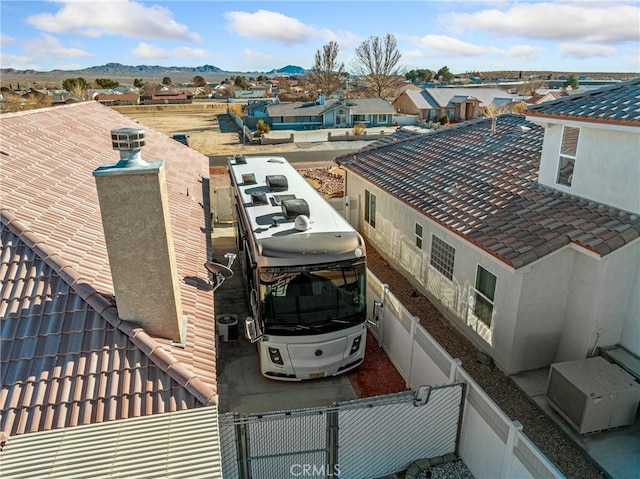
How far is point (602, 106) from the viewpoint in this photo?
32.6ft

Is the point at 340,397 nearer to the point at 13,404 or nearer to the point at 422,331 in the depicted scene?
the point at 422,331

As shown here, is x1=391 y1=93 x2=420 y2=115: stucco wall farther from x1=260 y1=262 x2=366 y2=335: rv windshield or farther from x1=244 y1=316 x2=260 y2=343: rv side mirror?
x1=244 y1=316 x2=260 y2=343: rv side mirror

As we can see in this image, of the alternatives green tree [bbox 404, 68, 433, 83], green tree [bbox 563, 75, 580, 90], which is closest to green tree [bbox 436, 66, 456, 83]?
green tree [bbox 404, 68, 433, 83]

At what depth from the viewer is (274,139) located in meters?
49.5

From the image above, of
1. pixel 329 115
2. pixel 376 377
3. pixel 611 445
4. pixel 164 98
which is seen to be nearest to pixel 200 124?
pixel 329 115

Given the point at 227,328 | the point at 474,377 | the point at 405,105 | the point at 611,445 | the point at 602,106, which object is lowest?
the point at 474,377

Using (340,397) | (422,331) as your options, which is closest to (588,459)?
(422,331)

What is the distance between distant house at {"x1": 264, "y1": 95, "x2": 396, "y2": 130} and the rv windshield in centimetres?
5505

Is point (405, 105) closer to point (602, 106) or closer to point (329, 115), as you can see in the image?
point (329, 115)

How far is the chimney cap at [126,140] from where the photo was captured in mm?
5785

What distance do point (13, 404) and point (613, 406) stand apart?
937 centimetres

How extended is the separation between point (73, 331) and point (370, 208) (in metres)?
13.7

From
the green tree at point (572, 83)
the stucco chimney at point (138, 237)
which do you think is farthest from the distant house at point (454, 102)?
the stucco chimney at point (138, 237)

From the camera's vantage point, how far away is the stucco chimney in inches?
215
